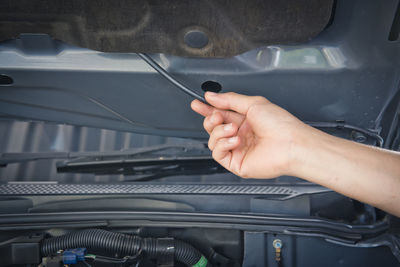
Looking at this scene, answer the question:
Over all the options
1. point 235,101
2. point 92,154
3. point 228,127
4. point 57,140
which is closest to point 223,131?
point 228,127

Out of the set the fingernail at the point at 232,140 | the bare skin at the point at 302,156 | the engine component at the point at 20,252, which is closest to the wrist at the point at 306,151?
the bare skin at the point at 302,156

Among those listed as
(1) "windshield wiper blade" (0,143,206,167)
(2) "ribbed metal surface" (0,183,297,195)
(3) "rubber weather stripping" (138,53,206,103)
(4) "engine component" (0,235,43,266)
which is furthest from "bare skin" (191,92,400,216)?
(4) "engine component" (0,235,43,266)

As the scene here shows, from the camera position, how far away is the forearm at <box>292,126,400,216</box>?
843 mm

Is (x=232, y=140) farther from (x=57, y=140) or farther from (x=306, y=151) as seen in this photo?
(x=57, y=140)

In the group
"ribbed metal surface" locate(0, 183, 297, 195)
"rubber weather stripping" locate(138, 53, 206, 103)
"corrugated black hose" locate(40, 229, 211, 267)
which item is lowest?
"corrugated black hose" locate(40, 229, 211, 267)

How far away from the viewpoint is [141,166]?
1358 mm

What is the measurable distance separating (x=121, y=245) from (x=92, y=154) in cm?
40

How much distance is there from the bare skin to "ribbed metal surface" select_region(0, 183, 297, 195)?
247mm

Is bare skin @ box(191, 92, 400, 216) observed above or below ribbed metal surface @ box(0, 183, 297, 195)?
above

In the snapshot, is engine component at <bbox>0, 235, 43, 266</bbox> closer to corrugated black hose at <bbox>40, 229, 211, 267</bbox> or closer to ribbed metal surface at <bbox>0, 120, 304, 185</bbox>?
corrugated black hose at <bbox>40, 229, 211, 267</bbox>

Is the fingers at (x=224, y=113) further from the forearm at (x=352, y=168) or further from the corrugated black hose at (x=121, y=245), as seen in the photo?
the corrugated black hose at (x=121, y=245)

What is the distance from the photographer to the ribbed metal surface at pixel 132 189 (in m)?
1.22

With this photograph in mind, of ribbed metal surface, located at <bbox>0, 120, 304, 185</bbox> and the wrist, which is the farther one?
A: ribbed metal surface, located at <bbox>0, 120, 304, 185</bbox>

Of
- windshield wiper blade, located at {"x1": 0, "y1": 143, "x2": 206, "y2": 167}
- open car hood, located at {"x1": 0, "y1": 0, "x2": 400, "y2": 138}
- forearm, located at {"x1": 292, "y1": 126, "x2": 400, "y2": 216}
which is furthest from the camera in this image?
windshield wiper blade, located at {"x1": 0, "y1": 143, "x2": 206, "y2": 167}
